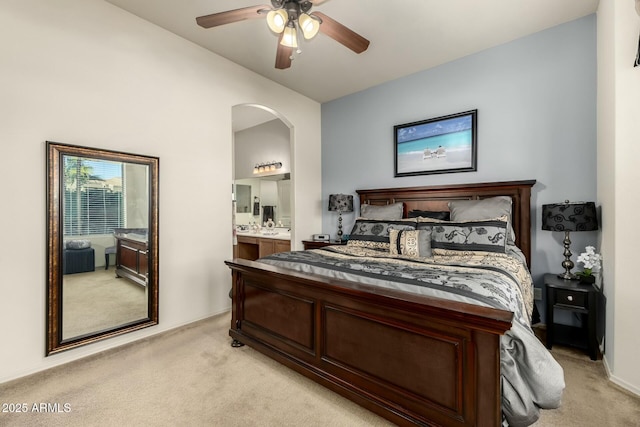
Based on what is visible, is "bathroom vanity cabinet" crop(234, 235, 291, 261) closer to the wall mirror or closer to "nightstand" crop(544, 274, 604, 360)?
the wall mirror

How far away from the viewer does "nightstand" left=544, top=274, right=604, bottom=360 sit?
2.29 meters

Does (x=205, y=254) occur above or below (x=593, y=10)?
below

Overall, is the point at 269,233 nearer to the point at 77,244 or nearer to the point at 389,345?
the point at 77,244

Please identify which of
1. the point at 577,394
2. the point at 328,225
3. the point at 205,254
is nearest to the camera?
the point at 577,394

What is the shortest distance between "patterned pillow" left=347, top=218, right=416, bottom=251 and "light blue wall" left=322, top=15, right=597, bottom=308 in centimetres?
96

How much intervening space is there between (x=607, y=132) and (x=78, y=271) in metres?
4.30

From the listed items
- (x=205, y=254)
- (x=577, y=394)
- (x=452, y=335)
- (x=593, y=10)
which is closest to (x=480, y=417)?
(x=452, y=335)

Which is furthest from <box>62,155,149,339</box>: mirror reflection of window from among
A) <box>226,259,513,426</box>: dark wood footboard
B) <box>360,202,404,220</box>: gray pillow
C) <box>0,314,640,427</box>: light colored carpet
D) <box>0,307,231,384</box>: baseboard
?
<box>360,202,404,220</box>: gray pillow

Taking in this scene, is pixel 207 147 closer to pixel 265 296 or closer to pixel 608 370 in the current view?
pixel 265 296

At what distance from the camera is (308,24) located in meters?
2.02

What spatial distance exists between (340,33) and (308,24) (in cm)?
29

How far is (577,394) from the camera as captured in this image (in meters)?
1.87

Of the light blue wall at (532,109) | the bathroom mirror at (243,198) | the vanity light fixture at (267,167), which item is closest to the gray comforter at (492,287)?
the light blue wall at (532,109)

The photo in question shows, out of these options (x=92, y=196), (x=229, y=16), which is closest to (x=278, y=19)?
(x=229, y=16)
